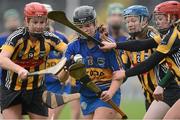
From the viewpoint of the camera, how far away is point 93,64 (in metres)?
8.88

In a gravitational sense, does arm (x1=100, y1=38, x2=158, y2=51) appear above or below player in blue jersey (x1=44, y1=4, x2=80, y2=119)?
above

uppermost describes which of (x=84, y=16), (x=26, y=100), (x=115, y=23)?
(x=84, y=16)

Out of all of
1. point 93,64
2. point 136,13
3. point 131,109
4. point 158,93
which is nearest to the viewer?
point 158,93

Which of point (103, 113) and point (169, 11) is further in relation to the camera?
point (103, 113)

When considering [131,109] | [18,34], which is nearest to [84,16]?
[18,34]

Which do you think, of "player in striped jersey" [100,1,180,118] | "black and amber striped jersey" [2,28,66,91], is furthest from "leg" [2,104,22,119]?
"player in striped jersey" [100,1,180,118]

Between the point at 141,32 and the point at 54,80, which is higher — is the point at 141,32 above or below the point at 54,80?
above

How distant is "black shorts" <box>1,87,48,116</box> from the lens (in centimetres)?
916

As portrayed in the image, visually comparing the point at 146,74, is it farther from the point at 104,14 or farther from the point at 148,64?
the point at 104,14

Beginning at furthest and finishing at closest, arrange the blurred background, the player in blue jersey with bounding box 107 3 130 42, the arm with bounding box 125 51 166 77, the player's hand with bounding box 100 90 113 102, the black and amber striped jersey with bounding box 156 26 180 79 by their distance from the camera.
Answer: the blurred background → the player in blue jersey with bounding box 107 3 130 42 → the player's hand with bounding box 100 90 113 102 → the arm with bounding box 125 51 166 77 → the black and amber striped jersey with bounding box 156 26 180 79

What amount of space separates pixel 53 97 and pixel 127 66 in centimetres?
96

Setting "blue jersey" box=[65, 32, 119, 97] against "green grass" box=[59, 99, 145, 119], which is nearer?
"blue jersey" box=[65, 32, 119, 97]

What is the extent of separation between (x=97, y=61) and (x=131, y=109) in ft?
19.2

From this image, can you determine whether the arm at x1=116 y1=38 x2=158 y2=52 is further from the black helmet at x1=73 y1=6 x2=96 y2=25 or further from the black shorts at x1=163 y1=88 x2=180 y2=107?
the black shorts at x1=163 y1=88 x2=180 y2=107
